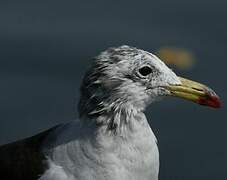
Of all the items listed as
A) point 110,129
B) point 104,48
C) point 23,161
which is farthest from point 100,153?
point 104,48

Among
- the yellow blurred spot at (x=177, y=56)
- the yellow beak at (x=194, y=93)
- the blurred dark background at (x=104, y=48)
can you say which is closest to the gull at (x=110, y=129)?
the yellow beak at (x=194, y=93)

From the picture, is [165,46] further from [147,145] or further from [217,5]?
[147,145]

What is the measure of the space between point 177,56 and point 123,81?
248 centimetres

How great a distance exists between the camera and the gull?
6500 mm

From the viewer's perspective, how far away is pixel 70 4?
9469 millimetres

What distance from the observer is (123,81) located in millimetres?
6480

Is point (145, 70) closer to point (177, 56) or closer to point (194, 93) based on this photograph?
point (194, 93)

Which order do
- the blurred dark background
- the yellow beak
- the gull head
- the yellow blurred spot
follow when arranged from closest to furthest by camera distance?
the gull head → the yellow beak → the blurred dark background → the yellow blurred spot

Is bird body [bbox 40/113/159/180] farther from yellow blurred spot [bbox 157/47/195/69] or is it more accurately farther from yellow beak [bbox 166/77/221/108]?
yellow blurred spot [bbox 157/47/195/69]

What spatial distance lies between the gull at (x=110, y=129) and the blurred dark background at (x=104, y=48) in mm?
1361

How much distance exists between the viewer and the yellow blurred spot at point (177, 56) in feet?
28.9

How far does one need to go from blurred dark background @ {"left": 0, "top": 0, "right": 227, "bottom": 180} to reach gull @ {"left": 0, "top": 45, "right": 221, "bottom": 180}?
1.36 m

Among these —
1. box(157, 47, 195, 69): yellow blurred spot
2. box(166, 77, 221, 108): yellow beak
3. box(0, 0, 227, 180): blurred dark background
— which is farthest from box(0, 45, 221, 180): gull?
box(157, 47, 195, 69): yellow blurred spot

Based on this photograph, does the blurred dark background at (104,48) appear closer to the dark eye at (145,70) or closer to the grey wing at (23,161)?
the grey wing at (23,161)
